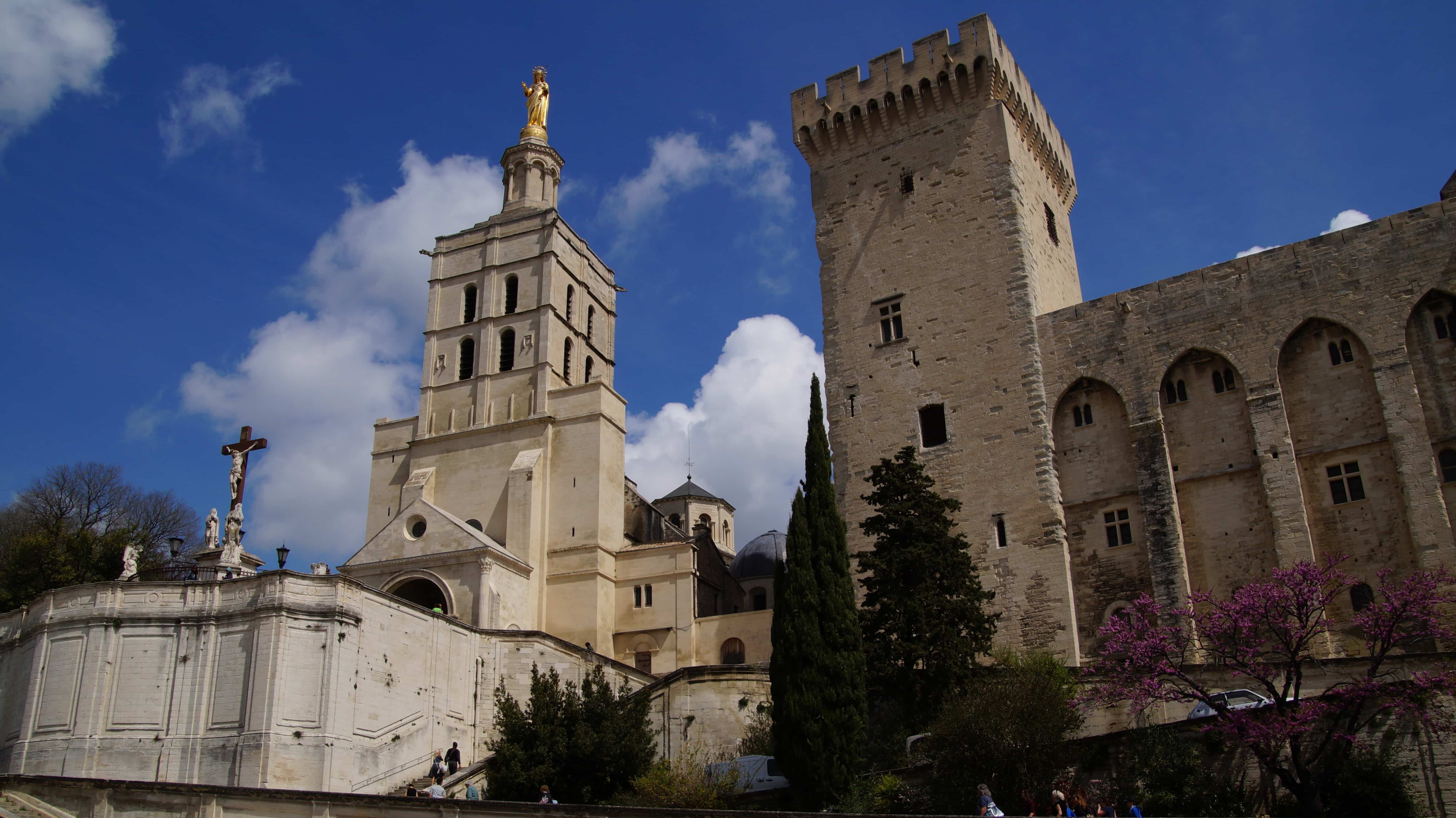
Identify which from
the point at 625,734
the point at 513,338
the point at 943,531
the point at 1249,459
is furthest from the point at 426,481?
the point at 1249,459

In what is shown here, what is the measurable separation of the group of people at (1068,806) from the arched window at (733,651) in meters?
16.2

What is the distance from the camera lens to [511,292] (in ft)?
136

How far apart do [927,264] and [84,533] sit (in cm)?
2685

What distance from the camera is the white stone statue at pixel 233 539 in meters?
26.5

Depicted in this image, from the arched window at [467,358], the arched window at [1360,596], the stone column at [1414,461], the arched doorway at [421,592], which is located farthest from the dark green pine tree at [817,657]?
the arched window at [467,358]

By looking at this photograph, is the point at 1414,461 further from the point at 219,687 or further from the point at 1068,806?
the point at 219,687

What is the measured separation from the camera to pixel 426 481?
123 ft

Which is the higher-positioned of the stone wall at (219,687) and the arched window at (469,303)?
the arched window at (469,303)

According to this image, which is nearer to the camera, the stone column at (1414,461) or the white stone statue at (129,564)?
the stone column at (1414,461)

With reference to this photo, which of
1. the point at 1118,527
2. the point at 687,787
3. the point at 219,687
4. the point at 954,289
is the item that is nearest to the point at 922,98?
the point at 954,289

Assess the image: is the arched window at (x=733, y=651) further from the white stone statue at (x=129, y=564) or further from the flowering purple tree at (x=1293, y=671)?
the white stone statue at (x=129, y=564)

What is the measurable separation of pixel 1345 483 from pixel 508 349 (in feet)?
87.2

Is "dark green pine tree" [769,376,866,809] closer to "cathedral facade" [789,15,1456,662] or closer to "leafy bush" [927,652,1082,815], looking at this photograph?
"leafy bush" [927,652,1082,815]

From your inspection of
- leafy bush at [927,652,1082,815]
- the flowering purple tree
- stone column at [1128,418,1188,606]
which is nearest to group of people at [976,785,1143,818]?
leafy bush at [927,652,1082,815]
